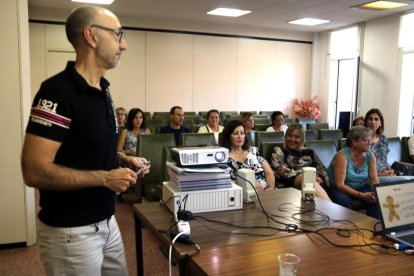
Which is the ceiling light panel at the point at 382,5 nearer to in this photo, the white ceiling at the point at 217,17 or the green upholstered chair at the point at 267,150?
the white ceiling at the point at 217,17

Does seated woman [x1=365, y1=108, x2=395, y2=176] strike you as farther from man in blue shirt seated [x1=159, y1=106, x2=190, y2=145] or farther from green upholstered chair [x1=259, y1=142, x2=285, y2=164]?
man in blue shirt seated [x1=159, y1=106, x2=190, y2=145]

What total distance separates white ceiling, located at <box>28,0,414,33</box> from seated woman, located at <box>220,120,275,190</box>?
428cm

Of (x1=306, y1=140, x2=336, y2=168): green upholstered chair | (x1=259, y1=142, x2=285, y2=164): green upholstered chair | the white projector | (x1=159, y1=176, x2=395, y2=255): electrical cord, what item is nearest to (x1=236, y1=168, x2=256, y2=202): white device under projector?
(x1=159, y1=176, x2=395, y2=255): electrical cord

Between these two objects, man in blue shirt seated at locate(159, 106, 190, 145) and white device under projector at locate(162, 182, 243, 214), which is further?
man in blue shirt seated at locate(159, 106, 190, 145)

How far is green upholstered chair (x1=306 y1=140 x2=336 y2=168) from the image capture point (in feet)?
13.3

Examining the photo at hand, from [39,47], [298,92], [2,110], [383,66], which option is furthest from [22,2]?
[298,92]

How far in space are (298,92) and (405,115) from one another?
3084mm

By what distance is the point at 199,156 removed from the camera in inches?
79.7

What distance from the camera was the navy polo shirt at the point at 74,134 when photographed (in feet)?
4.30

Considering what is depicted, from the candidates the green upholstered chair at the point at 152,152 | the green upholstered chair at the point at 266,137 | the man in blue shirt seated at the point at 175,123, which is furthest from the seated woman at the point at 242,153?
the man in blue shirt seated at the point at 175,123

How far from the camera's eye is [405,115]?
25.5 feet

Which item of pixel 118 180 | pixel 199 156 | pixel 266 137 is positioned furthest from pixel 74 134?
pixel 266 137

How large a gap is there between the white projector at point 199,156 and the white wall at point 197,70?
21.9ft

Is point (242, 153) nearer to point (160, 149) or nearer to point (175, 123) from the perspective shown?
point (160, 149)
